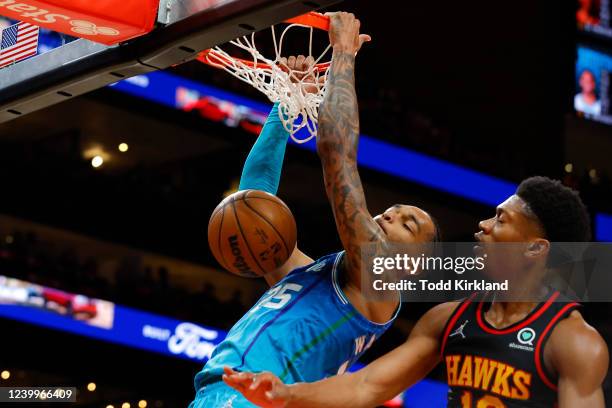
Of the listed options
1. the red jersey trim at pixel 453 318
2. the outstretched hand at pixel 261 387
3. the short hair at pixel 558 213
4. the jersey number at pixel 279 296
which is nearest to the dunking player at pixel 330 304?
the jersey number at pixel 279 296

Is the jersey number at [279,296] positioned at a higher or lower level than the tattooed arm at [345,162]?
lower

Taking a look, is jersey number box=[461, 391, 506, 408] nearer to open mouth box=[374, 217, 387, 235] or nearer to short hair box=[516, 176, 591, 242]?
short hair box=[516, 176, 591, 242]

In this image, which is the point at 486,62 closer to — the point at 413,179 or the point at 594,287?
the point at 413,179

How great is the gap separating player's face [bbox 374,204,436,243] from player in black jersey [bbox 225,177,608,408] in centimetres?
45

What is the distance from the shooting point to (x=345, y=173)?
391cm

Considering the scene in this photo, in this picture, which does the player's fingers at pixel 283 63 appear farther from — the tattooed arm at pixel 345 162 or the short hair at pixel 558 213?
the short hair at pixel 558 213

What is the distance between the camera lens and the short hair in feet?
11.9

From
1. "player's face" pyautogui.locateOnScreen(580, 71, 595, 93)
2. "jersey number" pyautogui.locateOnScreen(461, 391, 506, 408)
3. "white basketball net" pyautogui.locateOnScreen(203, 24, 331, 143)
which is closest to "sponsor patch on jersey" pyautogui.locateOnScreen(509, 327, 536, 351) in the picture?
"jersey number" pyautogui.locateOnScreen(461, 391, 506, 408)

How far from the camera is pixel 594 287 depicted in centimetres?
654

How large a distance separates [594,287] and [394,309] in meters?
2.70

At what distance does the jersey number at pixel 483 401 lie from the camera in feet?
11.3

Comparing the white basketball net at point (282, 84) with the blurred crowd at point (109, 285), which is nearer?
the white basketball net at point (282, 84)

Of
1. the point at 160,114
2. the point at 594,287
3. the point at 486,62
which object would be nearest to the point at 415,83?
the point at 486,62

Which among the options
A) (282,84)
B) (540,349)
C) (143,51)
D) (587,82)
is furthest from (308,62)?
(587,82)
